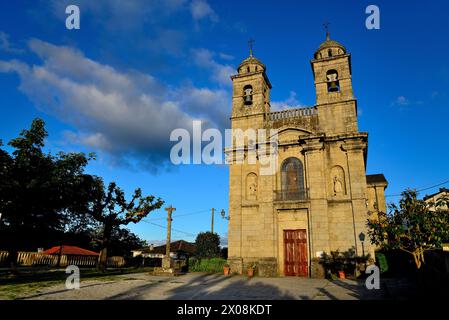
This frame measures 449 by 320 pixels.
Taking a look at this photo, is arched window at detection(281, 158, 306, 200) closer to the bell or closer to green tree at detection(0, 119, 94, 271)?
the bell

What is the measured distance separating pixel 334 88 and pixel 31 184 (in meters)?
19.8

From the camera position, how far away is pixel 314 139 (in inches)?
824

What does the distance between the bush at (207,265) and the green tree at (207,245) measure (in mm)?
3080

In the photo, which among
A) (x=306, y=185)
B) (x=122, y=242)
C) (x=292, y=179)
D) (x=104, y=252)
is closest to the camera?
(x=306, y=185)

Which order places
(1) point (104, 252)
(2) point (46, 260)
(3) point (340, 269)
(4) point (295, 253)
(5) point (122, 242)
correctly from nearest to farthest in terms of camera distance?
(3) point (340, 269) → (4) point (295, 253) → (1) point (104, 252) → (2) point (46, 260) → (5) point (122, 242)

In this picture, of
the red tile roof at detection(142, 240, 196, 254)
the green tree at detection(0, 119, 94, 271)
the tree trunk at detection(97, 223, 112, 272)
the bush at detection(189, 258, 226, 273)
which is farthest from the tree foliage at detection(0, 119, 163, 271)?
the red tile roof at detection(142, 240, 196, 254)

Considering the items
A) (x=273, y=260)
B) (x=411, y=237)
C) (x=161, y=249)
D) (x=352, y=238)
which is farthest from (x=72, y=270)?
(x=161, y=249)

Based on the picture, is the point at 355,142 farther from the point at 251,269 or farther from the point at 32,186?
the point at 32,186

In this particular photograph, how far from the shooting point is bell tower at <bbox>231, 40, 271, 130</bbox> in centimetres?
2392

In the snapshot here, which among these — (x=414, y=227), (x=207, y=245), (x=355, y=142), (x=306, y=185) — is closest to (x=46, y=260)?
(x=207, y=245)

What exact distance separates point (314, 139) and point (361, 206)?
5167mm

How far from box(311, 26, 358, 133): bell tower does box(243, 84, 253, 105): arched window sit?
4.98 metres

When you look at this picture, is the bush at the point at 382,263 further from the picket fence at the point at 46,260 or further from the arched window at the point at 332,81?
the picket fence at the point at 46,260

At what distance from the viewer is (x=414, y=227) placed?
10922mm
